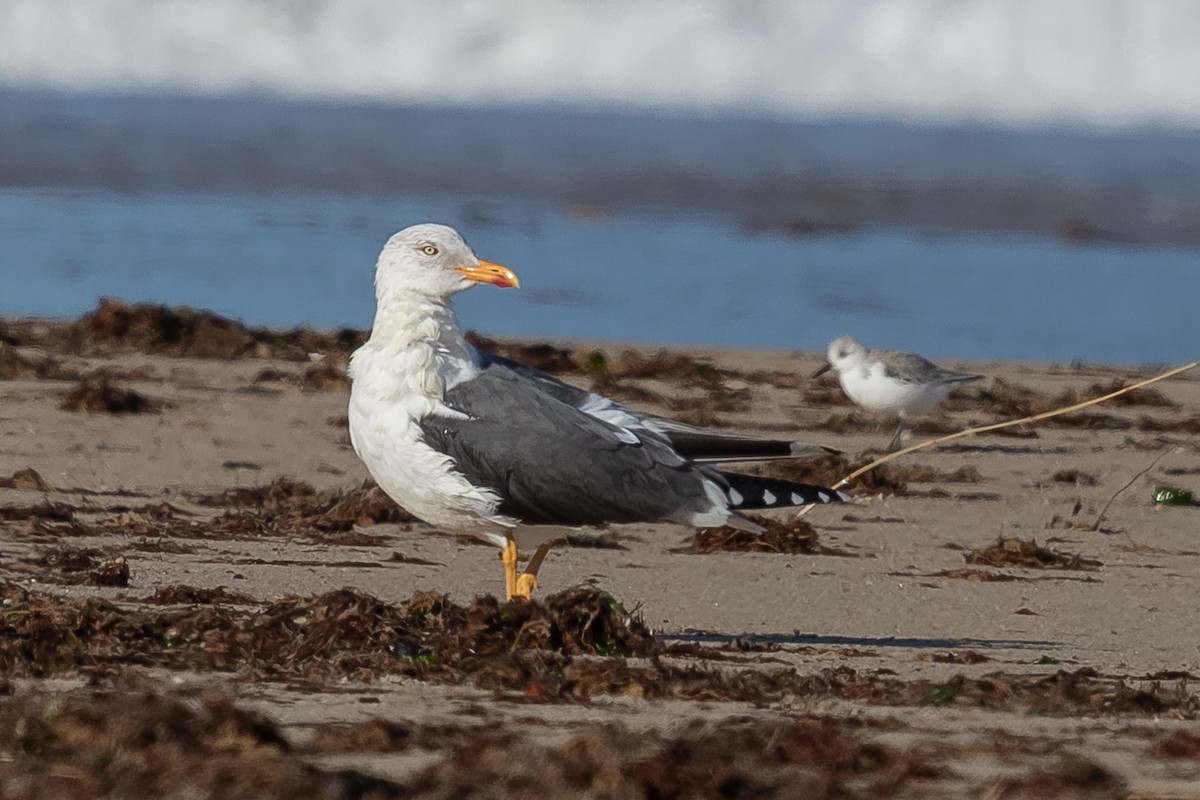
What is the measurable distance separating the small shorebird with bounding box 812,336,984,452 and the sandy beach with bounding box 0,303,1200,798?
0.22 metres

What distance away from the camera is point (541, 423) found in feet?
20.0

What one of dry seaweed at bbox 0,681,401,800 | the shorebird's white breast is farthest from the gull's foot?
the shorebird's white breast

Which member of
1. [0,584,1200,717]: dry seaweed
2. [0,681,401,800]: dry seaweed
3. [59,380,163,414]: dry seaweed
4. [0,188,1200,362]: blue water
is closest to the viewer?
[0,681,401,800]: dry seaweed

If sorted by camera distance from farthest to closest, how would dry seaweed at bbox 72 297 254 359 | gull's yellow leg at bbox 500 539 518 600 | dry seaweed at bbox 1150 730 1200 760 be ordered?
dry seaweed at bbox 72 297 254 359, gull's yellow leg at bbox 500 539 518 600, dry seaweed at bbox 1150 730 1200 760

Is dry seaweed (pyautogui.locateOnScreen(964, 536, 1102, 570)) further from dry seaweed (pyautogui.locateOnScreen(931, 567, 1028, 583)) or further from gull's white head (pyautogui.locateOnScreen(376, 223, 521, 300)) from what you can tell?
gull's white head (pyautogui.locateOnScreen(376, 223, 521, 300))

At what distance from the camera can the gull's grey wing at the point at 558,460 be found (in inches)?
237

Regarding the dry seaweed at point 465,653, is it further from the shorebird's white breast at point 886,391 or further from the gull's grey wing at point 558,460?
the shorebird's white breast at point 886,391

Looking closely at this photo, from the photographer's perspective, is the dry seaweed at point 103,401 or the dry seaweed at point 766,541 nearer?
the dry seaweed at point 766,541

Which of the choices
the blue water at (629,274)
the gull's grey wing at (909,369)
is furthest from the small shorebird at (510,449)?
the blue water at (629,274)

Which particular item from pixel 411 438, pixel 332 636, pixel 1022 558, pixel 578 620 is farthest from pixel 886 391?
pixel 332 636

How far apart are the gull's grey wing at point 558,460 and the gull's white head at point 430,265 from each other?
0.35 m

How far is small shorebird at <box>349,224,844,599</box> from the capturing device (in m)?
6.02

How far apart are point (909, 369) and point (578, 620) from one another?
15.9 feet

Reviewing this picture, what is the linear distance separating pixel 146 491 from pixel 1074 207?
1411 cm
